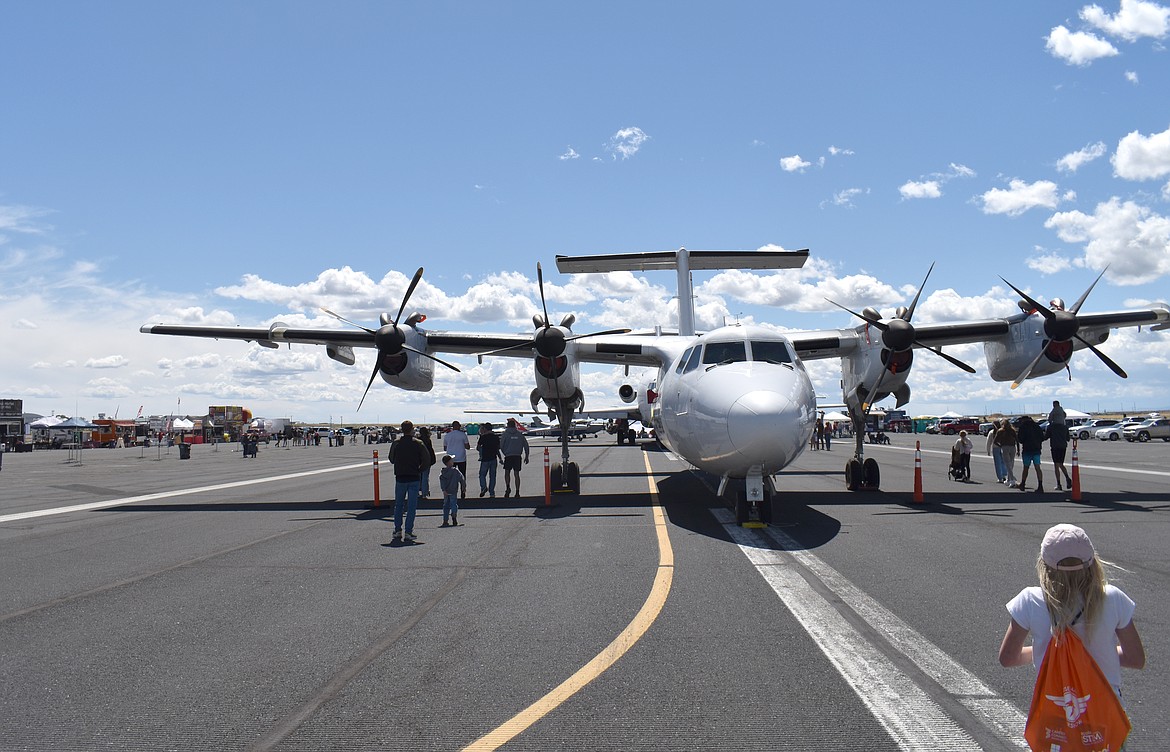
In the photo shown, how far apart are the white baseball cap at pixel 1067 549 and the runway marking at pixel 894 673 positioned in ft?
4.94

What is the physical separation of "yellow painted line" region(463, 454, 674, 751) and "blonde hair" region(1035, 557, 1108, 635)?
276 centimetres

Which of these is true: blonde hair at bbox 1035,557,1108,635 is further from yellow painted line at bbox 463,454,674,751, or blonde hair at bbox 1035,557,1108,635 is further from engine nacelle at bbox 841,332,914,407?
engine nacelle at bbox 841,332,914,407

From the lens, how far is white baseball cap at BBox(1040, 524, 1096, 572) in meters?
2.92

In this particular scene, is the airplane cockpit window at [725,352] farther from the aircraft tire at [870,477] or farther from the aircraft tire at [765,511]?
the aircraft tire at [870,477]

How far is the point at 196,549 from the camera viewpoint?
1117cm

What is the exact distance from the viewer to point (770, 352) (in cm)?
1278

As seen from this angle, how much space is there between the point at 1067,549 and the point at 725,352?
9.98 metres

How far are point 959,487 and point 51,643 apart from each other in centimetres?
1954

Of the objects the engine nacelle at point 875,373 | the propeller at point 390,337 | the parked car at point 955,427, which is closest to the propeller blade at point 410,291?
the propeller at point 390,337

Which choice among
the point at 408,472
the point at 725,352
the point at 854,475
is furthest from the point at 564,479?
the point at 408,472

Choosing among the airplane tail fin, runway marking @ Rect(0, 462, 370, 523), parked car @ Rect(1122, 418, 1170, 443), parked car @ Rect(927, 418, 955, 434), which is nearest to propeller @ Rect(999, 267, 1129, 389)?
the airplane tail fin

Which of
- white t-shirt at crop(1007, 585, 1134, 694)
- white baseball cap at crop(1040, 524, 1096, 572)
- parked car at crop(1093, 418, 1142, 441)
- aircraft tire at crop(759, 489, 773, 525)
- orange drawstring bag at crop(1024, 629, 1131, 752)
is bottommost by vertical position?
parked car at crop(1093, 418, 1142, 441)

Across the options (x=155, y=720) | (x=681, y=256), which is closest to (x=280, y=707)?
(x=155, y=720)

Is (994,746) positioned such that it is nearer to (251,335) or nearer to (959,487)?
(959,487)
